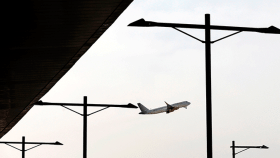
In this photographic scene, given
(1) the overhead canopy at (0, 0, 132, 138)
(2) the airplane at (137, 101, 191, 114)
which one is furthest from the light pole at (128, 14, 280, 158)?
(2) the airplane at (137, 101, 191, 114)

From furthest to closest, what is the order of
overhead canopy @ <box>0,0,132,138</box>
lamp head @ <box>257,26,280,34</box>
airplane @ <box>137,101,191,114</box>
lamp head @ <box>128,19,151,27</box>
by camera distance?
airplane @ <box>137,101,191,114</box> < lamp head @ <box>257,26,280,34</box> < lamp head @ <box>128,19,151,27</box> < overhead canopy @ <box>0,0,132,138</box>

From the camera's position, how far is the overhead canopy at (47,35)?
16656 mm

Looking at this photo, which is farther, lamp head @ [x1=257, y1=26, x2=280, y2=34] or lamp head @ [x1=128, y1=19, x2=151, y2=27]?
lamp head @ [x1=257, y1=26, x2=280, y2=34]

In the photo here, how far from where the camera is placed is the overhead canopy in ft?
54.6

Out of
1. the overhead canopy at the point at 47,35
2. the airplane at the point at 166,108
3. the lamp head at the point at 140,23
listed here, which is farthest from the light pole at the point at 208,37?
the airplane at the point at 166,108

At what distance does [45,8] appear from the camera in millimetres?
16734

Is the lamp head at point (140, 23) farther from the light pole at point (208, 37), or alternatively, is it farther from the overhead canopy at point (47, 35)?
the overhead canopy at point (47, 35)

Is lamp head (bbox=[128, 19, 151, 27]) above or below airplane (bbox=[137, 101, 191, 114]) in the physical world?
below

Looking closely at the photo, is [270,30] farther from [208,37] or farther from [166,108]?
[166,108]

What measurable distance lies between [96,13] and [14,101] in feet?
70.9

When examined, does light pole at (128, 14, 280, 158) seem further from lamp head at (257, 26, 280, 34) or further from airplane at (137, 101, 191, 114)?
airplane at (137, 101, 191, 114)

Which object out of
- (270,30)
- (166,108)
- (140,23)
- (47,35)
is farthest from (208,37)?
(166,108)

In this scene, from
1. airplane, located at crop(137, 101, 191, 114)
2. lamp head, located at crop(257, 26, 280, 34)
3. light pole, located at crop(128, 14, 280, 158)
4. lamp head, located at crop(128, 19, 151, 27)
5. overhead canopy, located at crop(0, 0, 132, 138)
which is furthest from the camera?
airplane, located at crop(137, 101, 191, 114)

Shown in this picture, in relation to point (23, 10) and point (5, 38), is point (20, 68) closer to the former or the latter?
point (5, 38)
